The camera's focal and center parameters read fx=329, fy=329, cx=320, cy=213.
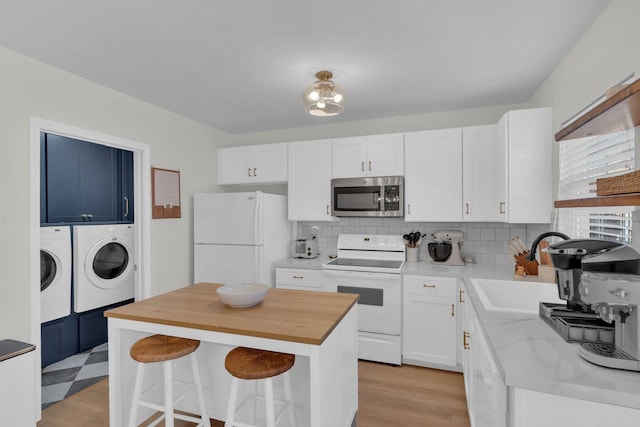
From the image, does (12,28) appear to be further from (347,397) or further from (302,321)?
(347,397)

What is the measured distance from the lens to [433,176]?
3172mm

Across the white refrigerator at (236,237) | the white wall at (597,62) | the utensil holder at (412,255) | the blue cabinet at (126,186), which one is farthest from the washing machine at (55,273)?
the white wall at (597,62)

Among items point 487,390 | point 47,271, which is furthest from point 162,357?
point 47,271

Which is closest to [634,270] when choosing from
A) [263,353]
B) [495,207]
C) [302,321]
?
[302,321]

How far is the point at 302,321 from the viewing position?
162 centimetres

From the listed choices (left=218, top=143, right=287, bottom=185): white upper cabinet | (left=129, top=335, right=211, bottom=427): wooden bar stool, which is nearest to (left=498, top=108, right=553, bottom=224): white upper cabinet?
(left=218, top=143, right=287, bottom=185): white upper cabinet

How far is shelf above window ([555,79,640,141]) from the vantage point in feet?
2.98

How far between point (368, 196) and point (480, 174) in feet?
3.45

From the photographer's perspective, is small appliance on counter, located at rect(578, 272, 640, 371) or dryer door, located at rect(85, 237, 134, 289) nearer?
small appliance on counter, located at rect(578, 272, 640, 371)

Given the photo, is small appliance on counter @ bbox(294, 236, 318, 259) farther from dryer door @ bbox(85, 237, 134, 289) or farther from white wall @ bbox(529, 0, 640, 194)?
white wall @ bbox(529, 0, 640, 194)

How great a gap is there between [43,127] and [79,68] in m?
0.50

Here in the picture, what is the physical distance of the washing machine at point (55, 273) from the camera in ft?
9.92

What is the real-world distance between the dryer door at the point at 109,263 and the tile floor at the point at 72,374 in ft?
2.32

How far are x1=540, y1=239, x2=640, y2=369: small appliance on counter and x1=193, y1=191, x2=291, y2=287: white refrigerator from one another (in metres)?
2.53
